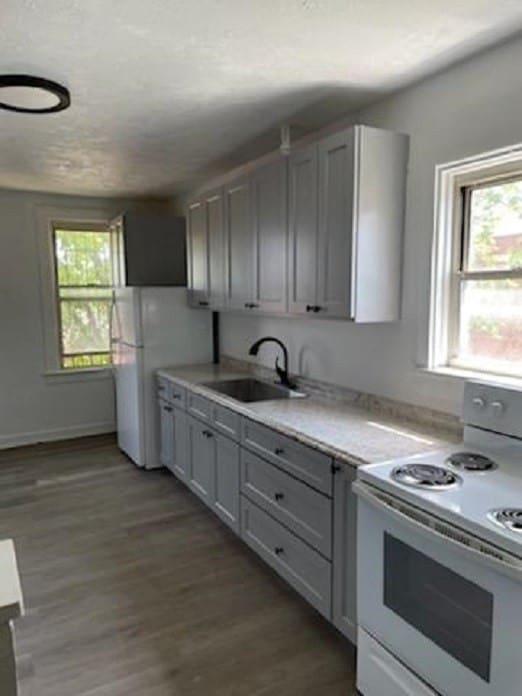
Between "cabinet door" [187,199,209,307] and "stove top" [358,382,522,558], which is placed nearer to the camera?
"stove top" [358,382,522,558]

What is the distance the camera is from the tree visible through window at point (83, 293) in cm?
495

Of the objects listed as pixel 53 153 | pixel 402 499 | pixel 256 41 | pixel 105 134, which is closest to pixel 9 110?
pixel 105 134

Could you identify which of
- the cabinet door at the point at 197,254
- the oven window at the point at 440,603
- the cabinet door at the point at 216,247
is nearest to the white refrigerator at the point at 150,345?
the cabinet door at the point at 197,254

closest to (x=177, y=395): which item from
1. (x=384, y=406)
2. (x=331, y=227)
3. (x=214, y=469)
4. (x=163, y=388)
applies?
(x=163, y=388)

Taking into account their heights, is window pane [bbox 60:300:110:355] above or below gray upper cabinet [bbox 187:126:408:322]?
below

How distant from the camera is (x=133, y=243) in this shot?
448 centimetres

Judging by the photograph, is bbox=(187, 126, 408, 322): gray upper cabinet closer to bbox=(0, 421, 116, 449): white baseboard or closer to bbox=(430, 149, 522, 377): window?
bbox=(430, 149, 522, 377): window

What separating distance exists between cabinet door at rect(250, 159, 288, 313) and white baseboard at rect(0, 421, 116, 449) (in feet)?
9.60

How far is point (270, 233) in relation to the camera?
9.41 ft

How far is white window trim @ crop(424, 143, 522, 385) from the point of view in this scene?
7.09ft

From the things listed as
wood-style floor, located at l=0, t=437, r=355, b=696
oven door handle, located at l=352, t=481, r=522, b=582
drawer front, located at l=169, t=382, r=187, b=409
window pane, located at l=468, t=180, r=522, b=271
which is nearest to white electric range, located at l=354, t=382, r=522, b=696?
oven door handle, located at l=352, t=481, r=522, b=582

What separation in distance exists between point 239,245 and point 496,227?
5.21 feet

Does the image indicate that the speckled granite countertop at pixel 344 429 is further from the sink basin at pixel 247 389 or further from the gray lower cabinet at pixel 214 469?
the sink basin at pixel 247 389

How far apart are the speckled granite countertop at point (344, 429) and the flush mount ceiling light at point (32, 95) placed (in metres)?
1.73
